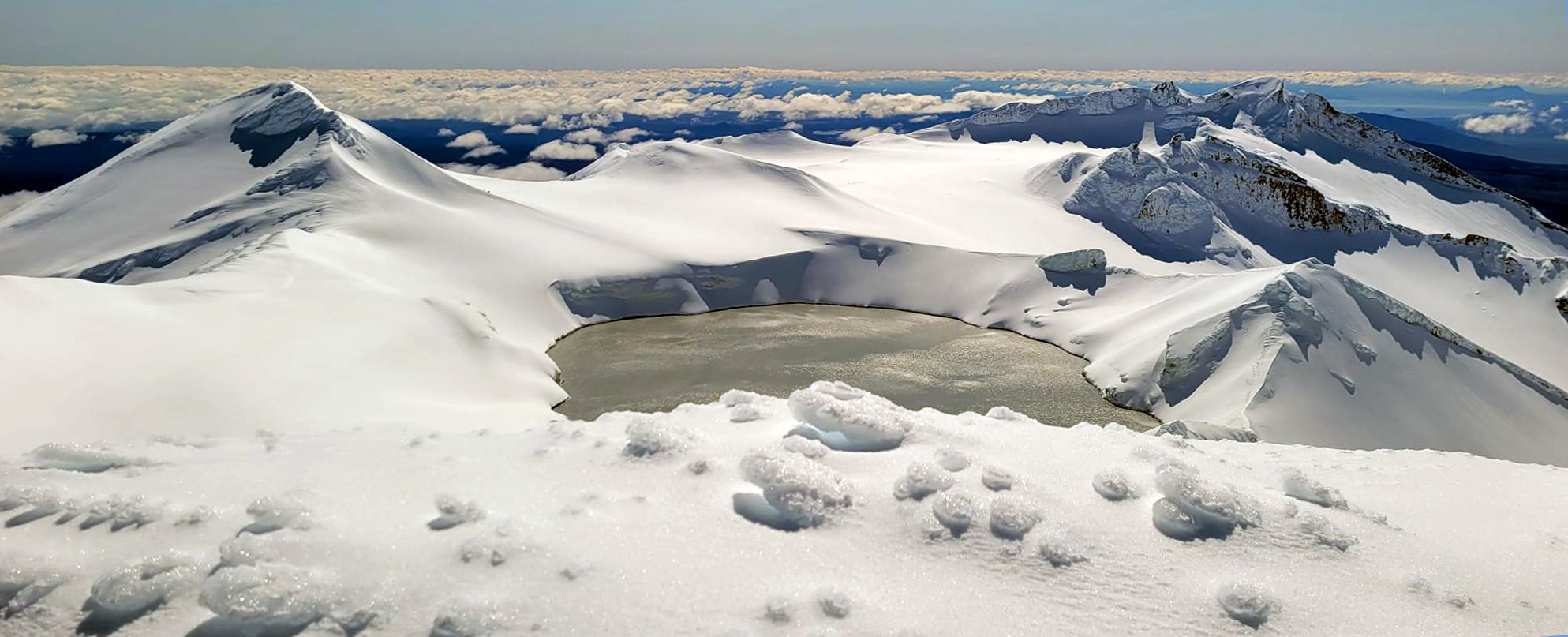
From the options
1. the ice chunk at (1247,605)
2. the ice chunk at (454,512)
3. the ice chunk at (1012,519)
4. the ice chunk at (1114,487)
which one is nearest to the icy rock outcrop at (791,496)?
the ice chunk at (1012,519)

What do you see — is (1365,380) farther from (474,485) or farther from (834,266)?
(474,485)

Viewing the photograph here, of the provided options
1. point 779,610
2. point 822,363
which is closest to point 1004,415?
point 779,610

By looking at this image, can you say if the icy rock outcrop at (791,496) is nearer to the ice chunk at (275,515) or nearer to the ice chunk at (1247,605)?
the ice chunk at (1247,605)

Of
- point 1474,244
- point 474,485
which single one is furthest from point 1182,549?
point 1474,244

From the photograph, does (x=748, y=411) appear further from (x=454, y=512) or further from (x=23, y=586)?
(x=23, y=586)

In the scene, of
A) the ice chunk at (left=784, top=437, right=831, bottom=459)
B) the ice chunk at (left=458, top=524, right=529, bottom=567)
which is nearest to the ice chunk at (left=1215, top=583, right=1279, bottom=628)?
the ice chunk at (left=784, top=437, right=831, bottom=459)

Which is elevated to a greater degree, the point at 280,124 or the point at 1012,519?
the point at 280,124

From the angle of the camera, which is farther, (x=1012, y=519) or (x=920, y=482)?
(x=920, y=482)
